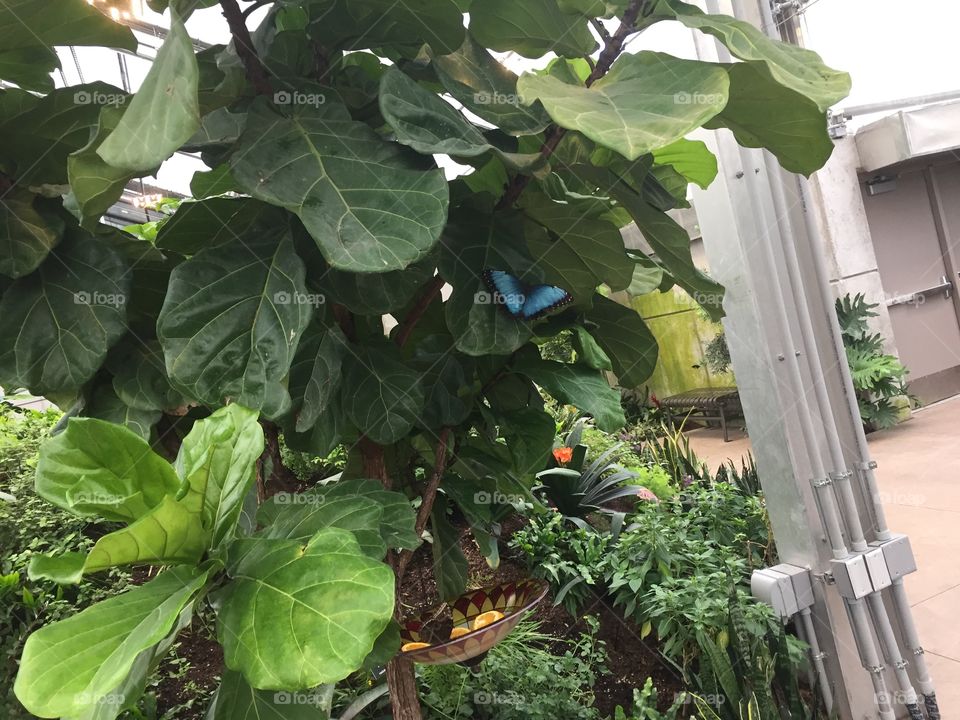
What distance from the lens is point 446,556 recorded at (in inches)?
37.2

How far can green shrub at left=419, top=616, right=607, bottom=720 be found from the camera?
1.69 metres

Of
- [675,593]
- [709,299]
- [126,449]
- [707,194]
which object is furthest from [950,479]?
[126,449]

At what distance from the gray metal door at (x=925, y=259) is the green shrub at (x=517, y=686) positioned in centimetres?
316

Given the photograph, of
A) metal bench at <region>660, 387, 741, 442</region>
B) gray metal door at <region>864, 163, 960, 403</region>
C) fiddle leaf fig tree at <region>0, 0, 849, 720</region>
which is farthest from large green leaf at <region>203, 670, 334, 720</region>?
gray metal door at <region>864, 163, 960, 403</region>

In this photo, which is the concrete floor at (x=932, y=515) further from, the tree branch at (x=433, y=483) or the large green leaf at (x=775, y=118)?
the large green leaf at (x=775, y=118)

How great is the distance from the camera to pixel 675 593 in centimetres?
189

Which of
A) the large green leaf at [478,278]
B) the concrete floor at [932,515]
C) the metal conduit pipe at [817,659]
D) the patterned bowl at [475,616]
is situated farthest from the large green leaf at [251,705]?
the concrete floor at [932,515]

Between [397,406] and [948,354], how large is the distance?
443 cm

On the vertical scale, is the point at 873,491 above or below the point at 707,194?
below

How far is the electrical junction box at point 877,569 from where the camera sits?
5.00 ft

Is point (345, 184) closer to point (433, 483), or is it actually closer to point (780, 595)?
point (433, 483)

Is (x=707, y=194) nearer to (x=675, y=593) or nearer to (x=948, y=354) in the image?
(x=675, y=593)

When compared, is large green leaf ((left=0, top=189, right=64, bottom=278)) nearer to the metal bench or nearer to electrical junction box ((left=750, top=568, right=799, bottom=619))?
electrical junction box ((left=750, top=568, right=799, bottom=619))

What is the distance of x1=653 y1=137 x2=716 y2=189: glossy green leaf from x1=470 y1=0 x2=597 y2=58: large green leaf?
22cm
